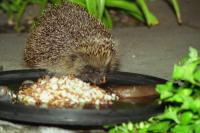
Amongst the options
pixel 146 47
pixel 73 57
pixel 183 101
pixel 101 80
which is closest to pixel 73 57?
pixel 73 57

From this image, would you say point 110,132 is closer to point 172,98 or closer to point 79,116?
point 79,116

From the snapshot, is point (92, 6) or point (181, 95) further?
point (92, 6)

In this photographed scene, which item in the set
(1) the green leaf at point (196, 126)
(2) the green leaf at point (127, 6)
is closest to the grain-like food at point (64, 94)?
(1) the green leaf at point (196, 126)

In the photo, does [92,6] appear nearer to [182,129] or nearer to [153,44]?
[153,44]

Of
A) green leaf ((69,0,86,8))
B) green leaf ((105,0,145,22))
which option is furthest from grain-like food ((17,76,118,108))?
green leaf ((105,0,145,22))

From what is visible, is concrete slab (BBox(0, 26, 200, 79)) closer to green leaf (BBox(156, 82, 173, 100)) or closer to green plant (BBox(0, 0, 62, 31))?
green plant (BBox(0, 0, 62, 31))

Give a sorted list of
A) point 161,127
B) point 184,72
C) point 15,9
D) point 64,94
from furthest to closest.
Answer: point 15,9 < point 64,94 < point 161,127 < point 184,72

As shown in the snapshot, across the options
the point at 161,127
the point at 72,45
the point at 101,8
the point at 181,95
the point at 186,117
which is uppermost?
the point at 101,8
